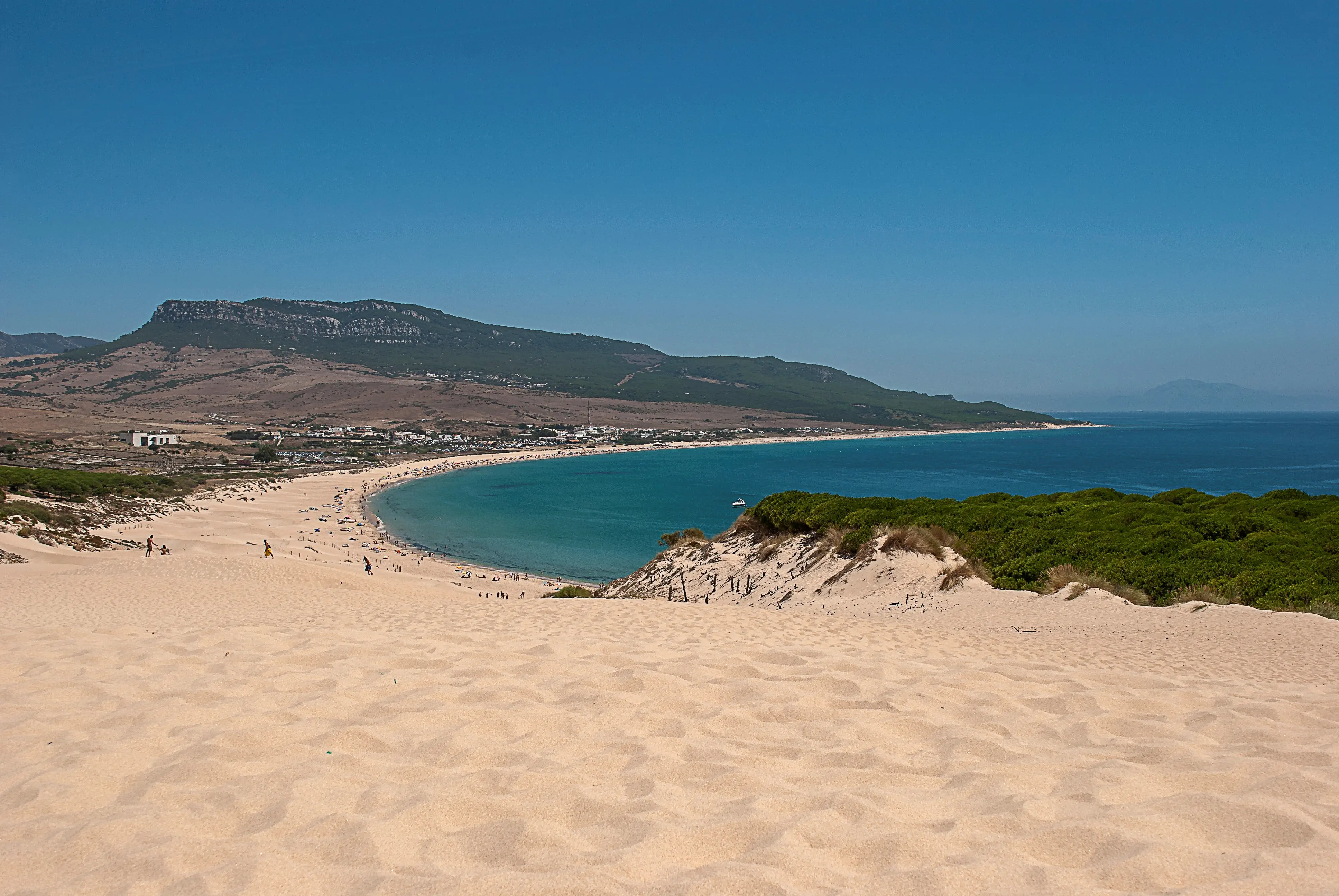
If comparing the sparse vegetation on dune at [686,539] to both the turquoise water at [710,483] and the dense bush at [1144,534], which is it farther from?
the turquoise water at [710,483]

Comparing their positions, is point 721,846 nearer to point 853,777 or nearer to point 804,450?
point 853,777

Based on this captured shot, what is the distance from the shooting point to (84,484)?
157ft

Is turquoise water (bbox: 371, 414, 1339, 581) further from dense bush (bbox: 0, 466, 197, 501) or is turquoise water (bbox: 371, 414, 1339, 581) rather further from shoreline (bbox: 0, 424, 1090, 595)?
dense bush (bbox: 0, 466, 197, 501)

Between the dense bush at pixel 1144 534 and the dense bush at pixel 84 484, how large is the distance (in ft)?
147

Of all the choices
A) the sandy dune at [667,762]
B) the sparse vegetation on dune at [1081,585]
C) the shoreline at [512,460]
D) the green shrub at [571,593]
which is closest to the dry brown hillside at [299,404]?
the shoreline at [512,460]

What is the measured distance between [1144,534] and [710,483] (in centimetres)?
7468

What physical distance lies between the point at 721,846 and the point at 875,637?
6.43 meters

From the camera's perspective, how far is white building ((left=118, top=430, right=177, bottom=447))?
336 ft

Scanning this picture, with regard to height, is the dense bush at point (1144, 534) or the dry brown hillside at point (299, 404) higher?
the dry brown hillside at point (299, 404)

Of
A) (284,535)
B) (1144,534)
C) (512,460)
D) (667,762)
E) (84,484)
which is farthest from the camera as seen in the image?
(512,460)

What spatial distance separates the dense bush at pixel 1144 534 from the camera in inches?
492

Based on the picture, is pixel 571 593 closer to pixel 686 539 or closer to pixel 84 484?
pixel 686 539

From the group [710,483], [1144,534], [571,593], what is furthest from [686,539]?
[710,483]

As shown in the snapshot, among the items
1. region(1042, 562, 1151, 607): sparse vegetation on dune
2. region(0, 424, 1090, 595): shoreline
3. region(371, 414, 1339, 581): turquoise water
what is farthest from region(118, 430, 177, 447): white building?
region(1042, 562, 1151, 607): sparse vegetation on dune
